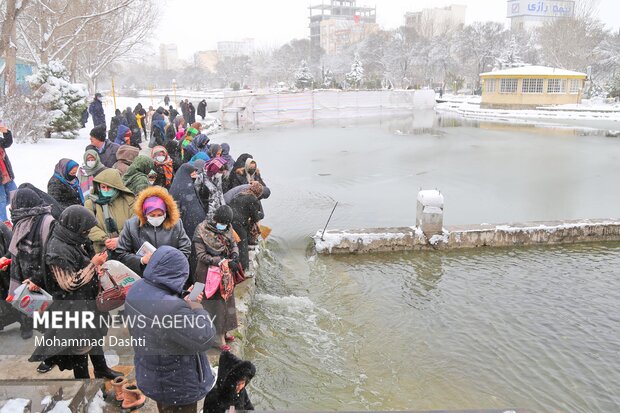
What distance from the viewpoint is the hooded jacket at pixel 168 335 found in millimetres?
2439

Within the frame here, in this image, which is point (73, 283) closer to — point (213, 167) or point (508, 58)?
point (213, 167)

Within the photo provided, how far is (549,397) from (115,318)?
166 inches

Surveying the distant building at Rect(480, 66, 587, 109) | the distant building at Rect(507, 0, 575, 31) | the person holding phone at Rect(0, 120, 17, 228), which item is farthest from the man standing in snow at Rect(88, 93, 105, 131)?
the distant building at Rect(507, 0, 575, 31)

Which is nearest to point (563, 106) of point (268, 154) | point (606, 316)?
point (268, 154)

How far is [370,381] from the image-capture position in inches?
186

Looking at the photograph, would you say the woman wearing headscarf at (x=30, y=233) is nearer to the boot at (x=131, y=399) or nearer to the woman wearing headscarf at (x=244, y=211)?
the boot at (x=131, y=399)

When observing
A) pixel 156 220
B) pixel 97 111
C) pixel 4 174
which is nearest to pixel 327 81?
pixel 97 111

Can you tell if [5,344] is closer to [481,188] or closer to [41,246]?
[41,246]

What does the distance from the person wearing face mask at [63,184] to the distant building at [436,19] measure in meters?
78.2

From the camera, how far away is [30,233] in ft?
10.8

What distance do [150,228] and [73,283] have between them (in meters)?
0.82

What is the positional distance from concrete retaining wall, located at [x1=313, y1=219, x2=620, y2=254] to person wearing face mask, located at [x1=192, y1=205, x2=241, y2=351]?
13.1 feet

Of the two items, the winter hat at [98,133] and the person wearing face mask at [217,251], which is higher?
the winter hat at [98,133]

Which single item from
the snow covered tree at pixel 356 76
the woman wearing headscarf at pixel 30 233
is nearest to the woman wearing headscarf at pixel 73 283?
the woman wearing headscarf at pixel 30 233
